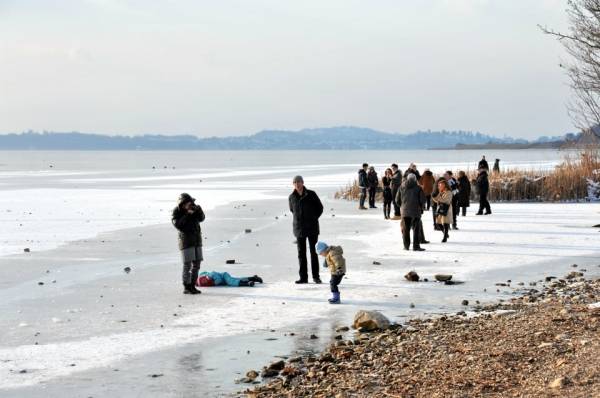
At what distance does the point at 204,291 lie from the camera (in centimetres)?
1353

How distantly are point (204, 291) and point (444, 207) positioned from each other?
8766 mm

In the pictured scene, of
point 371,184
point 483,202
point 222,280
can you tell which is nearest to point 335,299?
point 222,280

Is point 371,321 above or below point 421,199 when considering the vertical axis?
below

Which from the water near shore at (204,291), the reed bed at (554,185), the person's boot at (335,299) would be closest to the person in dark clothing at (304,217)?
the water near shore at (204,291)

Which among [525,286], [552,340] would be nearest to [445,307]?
[525,286]

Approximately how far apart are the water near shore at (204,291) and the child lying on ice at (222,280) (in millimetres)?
357

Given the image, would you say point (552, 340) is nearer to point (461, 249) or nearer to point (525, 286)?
point (525, 286)

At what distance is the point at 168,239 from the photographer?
21297 millimetres

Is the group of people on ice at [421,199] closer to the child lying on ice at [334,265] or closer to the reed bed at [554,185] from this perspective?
the child lying on ice at [334,265]

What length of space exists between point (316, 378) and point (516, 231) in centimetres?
1572

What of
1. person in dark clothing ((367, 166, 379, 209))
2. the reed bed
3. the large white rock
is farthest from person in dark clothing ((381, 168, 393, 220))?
the large white rock

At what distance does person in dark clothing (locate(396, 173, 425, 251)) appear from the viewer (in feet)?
60.5

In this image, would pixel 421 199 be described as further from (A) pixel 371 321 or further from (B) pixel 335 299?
(A) pixel 371 321

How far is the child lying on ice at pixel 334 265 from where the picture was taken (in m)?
12.2
